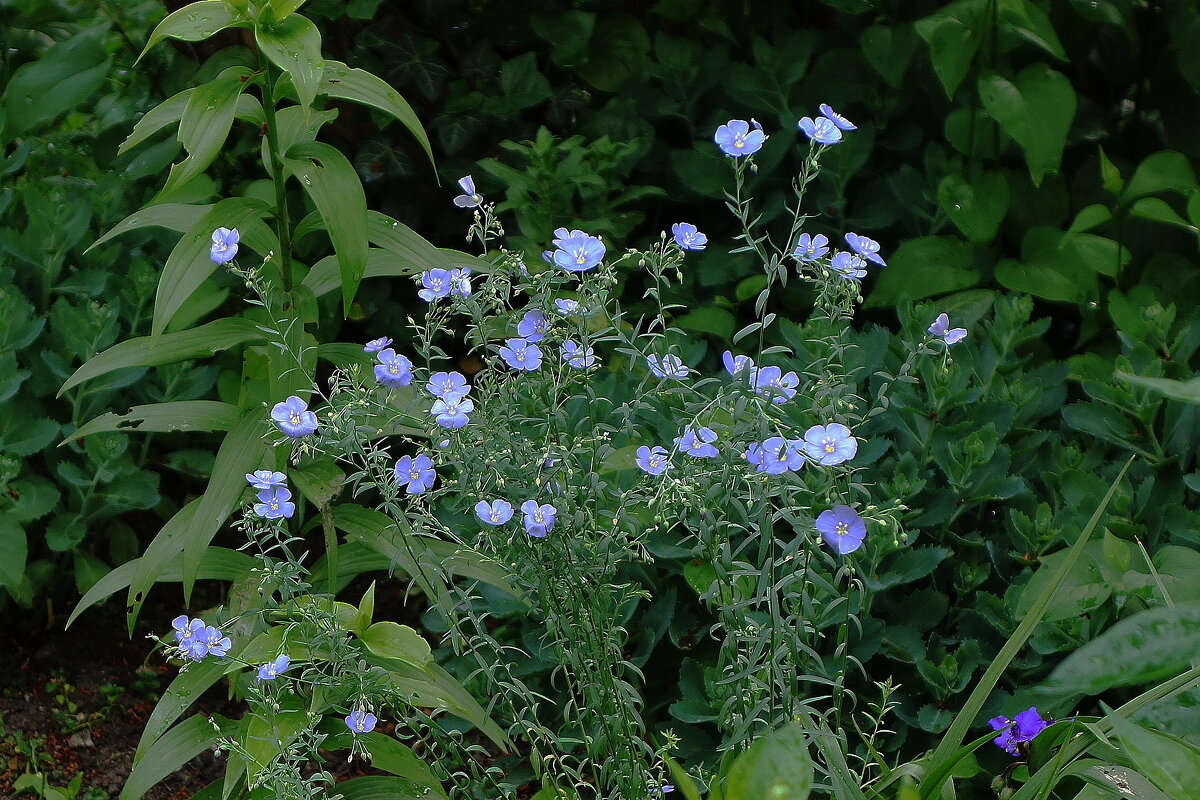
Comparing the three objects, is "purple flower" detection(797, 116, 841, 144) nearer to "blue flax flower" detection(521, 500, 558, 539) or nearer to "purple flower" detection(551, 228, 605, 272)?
"purple flower" detection(551, 228, 605, 272)

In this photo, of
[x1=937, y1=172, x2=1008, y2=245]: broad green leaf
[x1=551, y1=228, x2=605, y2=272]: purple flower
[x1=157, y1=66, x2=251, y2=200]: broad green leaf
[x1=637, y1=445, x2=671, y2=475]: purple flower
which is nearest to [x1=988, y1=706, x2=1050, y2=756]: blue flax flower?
[x1=637, y1=445, x2=671, y2=475]: purple flower

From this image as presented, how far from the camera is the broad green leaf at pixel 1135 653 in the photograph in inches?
35.1

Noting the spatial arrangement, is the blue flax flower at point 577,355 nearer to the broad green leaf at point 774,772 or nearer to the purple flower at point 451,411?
the purple flower at point 451,411

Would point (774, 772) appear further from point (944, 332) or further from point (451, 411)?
point (944, 332)

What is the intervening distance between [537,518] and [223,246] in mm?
638

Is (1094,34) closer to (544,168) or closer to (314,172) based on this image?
(544,168)

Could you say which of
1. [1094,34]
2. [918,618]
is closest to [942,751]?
[918,618]

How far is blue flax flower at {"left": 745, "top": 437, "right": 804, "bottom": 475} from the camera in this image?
4.01 ft

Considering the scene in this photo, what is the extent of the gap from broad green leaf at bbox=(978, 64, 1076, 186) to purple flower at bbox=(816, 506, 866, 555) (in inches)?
62.1

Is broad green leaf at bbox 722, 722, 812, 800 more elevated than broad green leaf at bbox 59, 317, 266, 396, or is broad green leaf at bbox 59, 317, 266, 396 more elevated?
broad green leaf at bbox 722, 722, 812, 800

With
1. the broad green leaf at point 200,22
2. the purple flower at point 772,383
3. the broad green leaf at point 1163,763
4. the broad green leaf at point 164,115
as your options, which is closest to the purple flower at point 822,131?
the purple flower at point 772,383

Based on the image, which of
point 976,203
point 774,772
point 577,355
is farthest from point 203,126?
point 976,203

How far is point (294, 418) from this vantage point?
1336 millimetres

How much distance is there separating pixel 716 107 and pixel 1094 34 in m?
1.01
